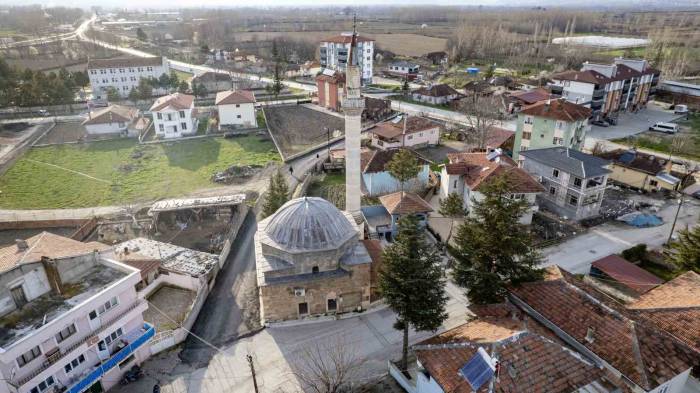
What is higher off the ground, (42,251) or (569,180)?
(42,251)

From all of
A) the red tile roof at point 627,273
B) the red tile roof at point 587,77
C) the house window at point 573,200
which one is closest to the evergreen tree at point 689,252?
the red tile roof at point 627,273

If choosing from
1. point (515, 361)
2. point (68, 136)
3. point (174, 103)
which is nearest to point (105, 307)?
point (515, 361)

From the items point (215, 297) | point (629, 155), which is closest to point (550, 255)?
point (629, 155)

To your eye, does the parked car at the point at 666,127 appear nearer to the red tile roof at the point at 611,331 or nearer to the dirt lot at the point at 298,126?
A: the dirt lot at the point at 298,126

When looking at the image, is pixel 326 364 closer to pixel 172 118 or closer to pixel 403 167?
pixel 403 167

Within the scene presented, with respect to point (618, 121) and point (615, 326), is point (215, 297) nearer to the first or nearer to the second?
point (615, 326)

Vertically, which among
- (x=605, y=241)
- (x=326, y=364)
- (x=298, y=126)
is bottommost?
(x=326, y=364)

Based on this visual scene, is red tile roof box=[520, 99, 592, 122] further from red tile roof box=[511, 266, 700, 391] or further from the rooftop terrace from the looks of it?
the rooftop terrace
